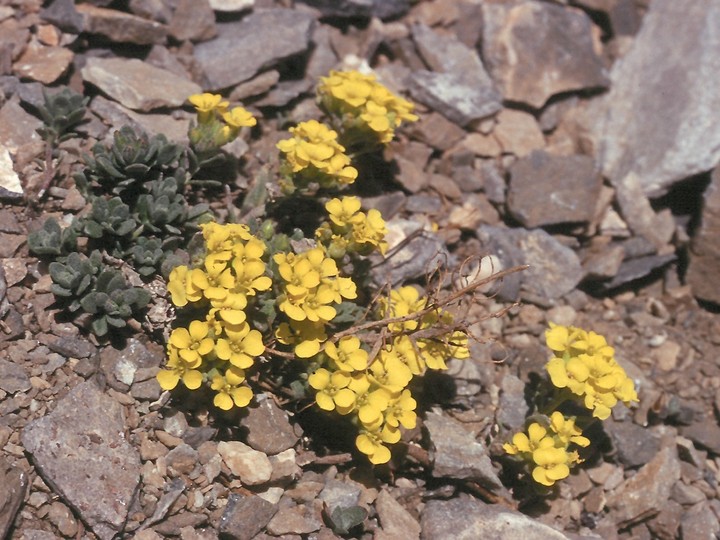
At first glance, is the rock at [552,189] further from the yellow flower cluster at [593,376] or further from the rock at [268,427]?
the rock at [268,427]

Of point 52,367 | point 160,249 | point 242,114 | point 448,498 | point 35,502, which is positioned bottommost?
point 448,498

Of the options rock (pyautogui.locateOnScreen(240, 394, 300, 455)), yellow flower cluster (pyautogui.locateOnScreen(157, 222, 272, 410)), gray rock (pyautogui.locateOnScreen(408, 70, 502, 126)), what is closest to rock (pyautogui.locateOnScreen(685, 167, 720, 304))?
gray rock (pyautogui.locateOnScreen(408, 70, 502, 126))

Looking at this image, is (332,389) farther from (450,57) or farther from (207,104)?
(450,57)

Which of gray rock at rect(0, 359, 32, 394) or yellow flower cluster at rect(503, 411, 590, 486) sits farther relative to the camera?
yellow flower cluster at rect(503, 411, 590, 486)

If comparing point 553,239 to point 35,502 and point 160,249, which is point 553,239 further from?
point 35,502

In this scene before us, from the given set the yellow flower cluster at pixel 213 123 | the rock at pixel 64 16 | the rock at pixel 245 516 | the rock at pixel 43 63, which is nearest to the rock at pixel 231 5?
the rock at pixel 64 16

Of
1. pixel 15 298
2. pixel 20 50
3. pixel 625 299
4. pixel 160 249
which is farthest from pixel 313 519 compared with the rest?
pixel 20 50

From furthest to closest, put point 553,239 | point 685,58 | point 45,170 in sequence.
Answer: point 685,58 → point 553,239 → point 45,170

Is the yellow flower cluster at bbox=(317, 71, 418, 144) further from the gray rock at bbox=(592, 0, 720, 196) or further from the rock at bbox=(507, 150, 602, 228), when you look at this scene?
the gray rock at bbox=(592, 0, 720, 196)
